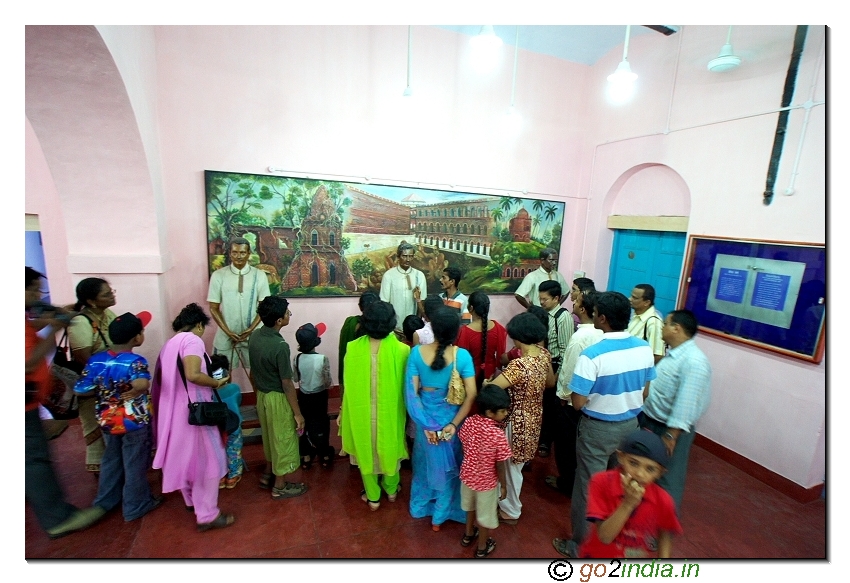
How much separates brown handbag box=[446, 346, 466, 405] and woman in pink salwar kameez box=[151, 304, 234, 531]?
1507mm

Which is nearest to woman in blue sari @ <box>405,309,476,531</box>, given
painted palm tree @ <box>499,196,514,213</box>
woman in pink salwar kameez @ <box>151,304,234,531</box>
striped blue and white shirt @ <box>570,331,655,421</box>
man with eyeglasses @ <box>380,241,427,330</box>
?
striped blue and white shirt @ <box>570,331,655,421</box>

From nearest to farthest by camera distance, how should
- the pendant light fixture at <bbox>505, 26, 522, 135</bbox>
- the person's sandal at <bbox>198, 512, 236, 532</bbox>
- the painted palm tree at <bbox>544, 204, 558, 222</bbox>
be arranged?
the person's sandal at <bbox>198, 512, 236, 532</bbox>
the pendant light fixture at <bbox>505, 26, 522, 135</bbox>
the painted palm tree at <bbox>544, 204, 558, 222</bbox>

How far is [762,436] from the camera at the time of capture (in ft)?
11.5

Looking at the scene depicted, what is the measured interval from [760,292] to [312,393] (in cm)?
411

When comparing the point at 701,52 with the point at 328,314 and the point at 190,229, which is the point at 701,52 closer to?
the point at 328,314

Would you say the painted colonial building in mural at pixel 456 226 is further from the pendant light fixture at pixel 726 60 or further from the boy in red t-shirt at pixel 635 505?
the boy in red t-shirt at pixel 635 505

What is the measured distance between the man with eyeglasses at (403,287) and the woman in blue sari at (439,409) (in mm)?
1873

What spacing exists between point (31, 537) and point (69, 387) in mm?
924

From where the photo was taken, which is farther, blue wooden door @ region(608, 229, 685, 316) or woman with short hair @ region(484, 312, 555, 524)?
blue wooden door @ region(608, 229, 685, 316)

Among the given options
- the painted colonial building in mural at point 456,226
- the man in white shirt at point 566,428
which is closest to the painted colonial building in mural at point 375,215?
the painted colonial building in mural at point 456,226

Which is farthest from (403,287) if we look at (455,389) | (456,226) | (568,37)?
(568,37)

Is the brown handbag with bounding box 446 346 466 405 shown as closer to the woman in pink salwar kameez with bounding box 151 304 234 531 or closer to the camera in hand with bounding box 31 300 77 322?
the woman in pink salwar kameez with bounding box 151 304 234 531
